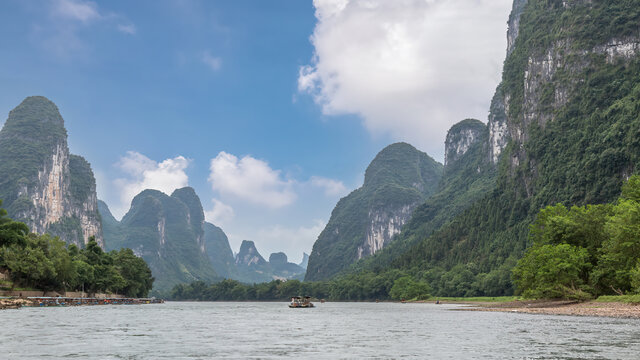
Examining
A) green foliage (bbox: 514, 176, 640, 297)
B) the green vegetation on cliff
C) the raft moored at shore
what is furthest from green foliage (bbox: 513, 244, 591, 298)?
the green vegetation on cliff

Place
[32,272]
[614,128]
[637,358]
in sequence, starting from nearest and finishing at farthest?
[637,358] → [32,272] → [614,128]

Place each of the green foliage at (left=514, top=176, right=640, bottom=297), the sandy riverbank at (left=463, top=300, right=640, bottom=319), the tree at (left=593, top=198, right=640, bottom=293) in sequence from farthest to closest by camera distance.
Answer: the green foliage at (left=514, top=176, right=640, bottom=297), the tree at (left=593, top=198, right=640, bottom=293), the sandy riverbank at (left=463, top=300, right=640, bottom=319)

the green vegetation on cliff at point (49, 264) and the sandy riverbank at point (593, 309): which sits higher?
the green vegetation on cliff at point (49, 264)

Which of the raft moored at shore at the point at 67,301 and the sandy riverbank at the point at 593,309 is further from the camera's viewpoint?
the raft moored at shore at the point at 67,301

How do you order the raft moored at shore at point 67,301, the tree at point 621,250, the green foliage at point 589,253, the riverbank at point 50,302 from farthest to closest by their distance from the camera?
the raft moored at shore at point 67,301 < the riverbank at point 50,302 < the green foliage at point 589,253 < the tree at point 621,250

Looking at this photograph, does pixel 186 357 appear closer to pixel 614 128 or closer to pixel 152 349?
pixel 152 349

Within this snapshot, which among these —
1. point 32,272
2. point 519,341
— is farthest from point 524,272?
point 32,272

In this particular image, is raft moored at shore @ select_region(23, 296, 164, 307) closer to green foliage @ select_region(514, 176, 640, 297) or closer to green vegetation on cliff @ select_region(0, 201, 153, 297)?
A: green vegetation on cliff @ select_region(0, 201, 153, 297)

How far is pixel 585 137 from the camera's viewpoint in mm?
186875

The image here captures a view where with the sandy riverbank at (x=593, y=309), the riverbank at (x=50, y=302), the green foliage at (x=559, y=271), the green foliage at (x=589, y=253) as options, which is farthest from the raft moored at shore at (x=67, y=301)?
the green foliage at (x=589, y=253)

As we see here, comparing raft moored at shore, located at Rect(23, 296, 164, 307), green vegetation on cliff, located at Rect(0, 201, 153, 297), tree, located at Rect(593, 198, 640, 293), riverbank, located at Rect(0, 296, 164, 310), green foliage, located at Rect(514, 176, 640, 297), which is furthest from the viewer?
raft moored at shore, located at Rect(23, 296, 164, 307)

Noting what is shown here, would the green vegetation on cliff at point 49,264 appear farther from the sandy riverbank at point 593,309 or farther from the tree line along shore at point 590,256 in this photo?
the tree line along shore at point 590,256

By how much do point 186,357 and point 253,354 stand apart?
416 cm

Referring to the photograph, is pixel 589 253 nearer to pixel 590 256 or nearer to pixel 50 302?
pixel 590 256
